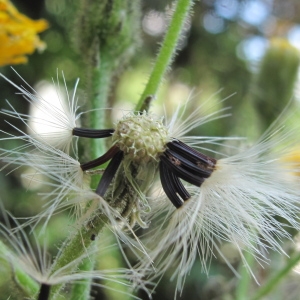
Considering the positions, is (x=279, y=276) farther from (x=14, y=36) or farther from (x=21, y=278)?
(x=14, y=36)

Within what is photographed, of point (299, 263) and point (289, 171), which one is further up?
point (289, 171)

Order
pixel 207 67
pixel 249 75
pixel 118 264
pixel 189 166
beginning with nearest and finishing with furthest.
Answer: pixel 189 166 → pixel 118 264 → pixel 249 75 → pixel 207 67

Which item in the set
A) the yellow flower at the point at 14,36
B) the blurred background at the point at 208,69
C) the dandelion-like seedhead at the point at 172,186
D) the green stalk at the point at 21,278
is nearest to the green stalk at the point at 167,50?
the dandelion-like seedhead at the point at 172,186

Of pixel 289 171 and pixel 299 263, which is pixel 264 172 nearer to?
pixel 289 171

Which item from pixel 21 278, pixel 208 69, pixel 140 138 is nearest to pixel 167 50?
pixel 140 138

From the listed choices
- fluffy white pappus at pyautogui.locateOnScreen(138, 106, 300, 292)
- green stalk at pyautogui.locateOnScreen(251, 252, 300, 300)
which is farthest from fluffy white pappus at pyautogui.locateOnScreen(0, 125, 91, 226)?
green stalk at pyautogui.locateOnScreen(251, 252, 300, 300)

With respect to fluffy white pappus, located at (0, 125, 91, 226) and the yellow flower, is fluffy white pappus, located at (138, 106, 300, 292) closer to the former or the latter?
fluffy white pappus, located at (0, 125, 91, 226)

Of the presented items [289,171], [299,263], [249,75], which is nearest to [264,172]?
[289,171]

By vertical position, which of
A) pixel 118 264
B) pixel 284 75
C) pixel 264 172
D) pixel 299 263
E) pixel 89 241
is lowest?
pixel 118 264
